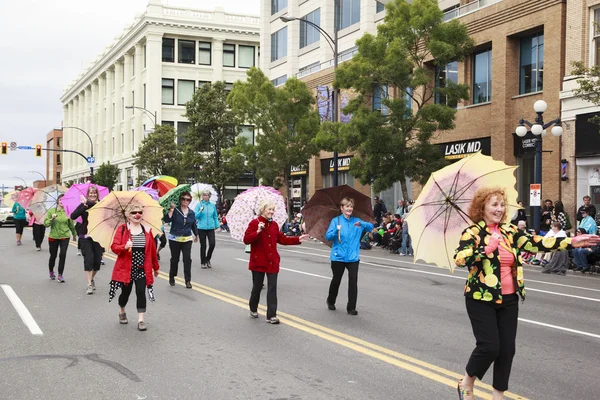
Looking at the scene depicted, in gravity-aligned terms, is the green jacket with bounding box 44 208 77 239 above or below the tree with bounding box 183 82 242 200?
below

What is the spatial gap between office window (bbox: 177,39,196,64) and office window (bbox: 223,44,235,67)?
326 cm

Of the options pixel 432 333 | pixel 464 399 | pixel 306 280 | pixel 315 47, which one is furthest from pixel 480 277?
pixel 315 47

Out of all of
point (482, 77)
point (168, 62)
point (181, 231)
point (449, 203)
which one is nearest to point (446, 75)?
point (482, 77)

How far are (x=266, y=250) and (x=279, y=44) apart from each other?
42829 millimetres

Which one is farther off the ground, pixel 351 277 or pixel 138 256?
pixel 138 256

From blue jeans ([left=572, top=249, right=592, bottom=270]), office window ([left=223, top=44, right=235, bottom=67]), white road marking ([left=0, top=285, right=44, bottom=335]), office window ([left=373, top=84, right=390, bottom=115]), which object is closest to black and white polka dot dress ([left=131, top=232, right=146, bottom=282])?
white road marking ([left=0, top=285, right=44, bottom=335])

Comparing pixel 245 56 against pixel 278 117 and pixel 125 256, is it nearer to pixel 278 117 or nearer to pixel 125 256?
pixel 278 117

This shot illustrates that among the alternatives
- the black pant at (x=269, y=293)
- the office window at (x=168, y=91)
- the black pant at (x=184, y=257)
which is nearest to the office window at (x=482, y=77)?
the black pant at (x=184, y=257)

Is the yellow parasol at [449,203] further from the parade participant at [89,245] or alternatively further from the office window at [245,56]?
the office window at [245,56]

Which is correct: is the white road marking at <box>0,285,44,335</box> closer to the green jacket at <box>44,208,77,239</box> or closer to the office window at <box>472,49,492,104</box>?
the green jacket at <box>44,208,77,239</box>

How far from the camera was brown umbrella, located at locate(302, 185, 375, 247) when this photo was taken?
32.9 ft

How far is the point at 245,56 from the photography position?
7306 centimetres

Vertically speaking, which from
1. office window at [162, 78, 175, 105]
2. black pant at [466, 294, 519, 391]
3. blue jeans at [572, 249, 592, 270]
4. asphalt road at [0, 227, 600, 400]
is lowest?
asphalt road at [0, 227, 600, 400]

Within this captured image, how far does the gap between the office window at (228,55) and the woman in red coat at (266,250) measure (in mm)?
64828
